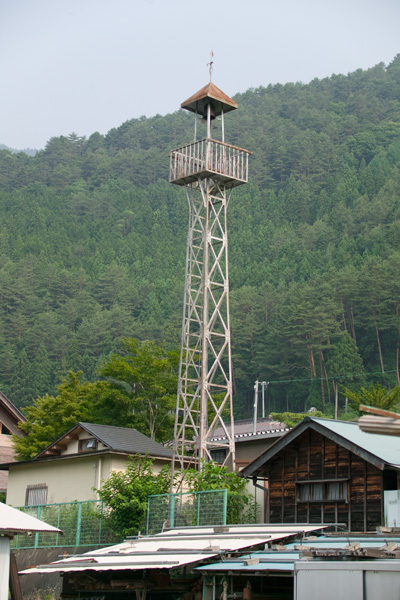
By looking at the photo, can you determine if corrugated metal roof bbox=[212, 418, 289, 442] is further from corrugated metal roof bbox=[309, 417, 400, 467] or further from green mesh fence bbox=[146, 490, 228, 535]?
corrugated metal roof bbox=[309, 417, 400, 467]

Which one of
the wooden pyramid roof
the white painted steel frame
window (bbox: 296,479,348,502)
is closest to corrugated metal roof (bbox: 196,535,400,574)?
window (bbox: 296,479,348,502)

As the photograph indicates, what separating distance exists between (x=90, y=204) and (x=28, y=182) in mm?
16981

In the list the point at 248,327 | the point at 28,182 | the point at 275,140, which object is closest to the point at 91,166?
the point at 28,182

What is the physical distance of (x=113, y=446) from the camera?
26672mm

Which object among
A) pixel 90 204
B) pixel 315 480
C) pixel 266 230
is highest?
pixel 90 204

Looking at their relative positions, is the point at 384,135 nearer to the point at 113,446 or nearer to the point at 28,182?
the point at 28,182

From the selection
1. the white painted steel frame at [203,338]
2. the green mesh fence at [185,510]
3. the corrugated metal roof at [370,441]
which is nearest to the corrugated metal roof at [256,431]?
the white painted steel frame at [203,338]

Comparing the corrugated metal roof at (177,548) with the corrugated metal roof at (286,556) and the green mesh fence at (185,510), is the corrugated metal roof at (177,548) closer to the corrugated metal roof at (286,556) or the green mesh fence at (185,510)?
the corrugated metal roof at (286,556)

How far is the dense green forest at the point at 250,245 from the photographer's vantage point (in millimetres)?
90562

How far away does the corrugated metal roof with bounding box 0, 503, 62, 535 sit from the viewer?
700 inches

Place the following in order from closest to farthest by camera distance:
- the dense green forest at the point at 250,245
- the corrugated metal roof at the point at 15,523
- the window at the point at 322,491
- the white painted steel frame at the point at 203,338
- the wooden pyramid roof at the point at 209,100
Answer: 1. the corrugated metal roof at the point at 15,523
2. the window at the point at 322,491
3. the white painted steel frame at the point at 203,338
4. the wooden pyramid roof at the point at 209,100
5. the dense green forest at the point at 250,245

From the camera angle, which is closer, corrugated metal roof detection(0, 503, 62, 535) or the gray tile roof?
corrugated metal roof detection(0, 503, 62, 535)

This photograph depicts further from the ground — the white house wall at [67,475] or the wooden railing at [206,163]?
the wooden railing at [206,163]

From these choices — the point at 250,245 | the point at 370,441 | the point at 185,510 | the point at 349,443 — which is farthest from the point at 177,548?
the point at 250,245
